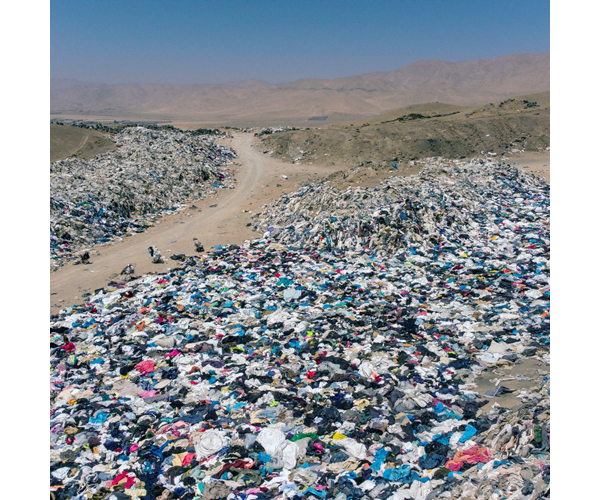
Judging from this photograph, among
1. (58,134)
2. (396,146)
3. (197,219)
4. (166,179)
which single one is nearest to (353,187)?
(197,219)

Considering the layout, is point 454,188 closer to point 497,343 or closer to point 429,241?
point 429,241

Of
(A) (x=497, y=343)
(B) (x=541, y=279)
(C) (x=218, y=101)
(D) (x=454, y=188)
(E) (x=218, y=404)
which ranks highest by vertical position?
(C) (x=218, y=101)

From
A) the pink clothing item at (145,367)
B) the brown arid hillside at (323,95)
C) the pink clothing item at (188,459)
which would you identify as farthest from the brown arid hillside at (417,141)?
the brown arid hillside at (323,95)

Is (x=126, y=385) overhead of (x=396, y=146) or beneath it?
beneath

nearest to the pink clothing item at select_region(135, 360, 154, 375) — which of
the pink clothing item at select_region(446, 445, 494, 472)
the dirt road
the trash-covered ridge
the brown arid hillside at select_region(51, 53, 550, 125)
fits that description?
the trash-covered ridge

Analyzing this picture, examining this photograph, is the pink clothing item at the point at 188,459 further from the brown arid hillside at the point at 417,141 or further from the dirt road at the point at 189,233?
the brown arid hillside at the point at 417,141

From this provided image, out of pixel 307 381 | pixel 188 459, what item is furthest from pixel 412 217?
pixel 188 459

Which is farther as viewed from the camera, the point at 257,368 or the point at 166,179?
the point at 166,179
